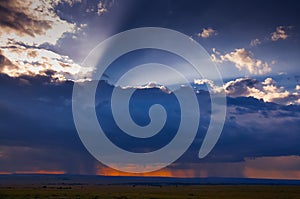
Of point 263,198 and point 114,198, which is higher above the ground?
point 114,198

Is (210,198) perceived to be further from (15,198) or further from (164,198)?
(15,198)

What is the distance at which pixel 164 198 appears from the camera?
104 m

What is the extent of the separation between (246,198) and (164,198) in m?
22.3

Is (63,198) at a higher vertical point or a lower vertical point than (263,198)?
higher

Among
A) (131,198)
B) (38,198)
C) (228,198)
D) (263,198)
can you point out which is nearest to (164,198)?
(131,198)

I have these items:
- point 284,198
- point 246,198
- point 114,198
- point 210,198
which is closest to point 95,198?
point 114,198

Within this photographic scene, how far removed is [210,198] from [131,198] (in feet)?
71.4

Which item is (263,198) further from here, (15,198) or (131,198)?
(15,198)

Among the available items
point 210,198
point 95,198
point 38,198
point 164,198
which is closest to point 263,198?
point 210,198

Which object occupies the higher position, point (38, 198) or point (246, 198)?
point (38, 198)

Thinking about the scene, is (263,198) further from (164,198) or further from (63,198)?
→ (63,198)

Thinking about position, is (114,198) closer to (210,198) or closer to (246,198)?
(210,198)

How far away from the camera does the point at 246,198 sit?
102 meters

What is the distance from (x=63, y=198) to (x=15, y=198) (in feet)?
42.5
